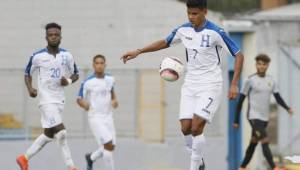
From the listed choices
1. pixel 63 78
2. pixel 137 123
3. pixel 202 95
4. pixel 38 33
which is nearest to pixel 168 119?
pixel 137 123

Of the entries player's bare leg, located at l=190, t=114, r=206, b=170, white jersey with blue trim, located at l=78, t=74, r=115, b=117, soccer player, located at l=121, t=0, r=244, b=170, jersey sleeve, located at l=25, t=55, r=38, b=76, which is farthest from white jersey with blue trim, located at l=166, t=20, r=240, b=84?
white jersey with blue trim, located at l=78, t=74, r=115, b=117

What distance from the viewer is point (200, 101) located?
11875 mm

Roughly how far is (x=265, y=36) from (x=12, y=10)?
6747mm

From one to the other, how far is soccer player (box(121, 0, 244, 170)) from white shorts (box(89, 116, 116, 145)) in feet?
17.5

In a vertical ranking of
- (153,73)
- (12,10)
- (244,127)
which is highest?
(12,10)

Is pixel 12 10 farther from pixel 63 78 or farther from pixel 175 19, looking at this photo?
pixel 63 78

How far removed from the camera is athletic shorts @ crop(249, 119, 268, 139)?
1691 centimetres

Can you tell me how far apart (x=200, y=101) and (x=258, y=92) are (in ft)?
18.0

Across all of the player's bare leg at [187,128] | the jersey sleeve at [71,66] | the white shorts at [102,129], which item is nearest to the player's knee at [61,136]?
the jersey sleeve at [71,66]

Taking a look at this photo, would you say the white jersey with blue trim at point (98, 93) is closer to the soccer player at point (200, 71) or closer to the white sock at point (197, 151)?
the soccer player at point (200, 71)

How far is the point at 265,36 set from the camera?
23.5 meters

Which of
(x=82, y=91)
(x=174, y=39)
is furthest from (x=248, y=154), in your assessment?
(x=174, y=39)

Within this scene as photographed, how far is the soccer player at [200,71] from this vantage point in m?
11.8

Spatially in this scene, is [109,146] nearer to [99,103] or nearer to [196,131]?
[99,103]
